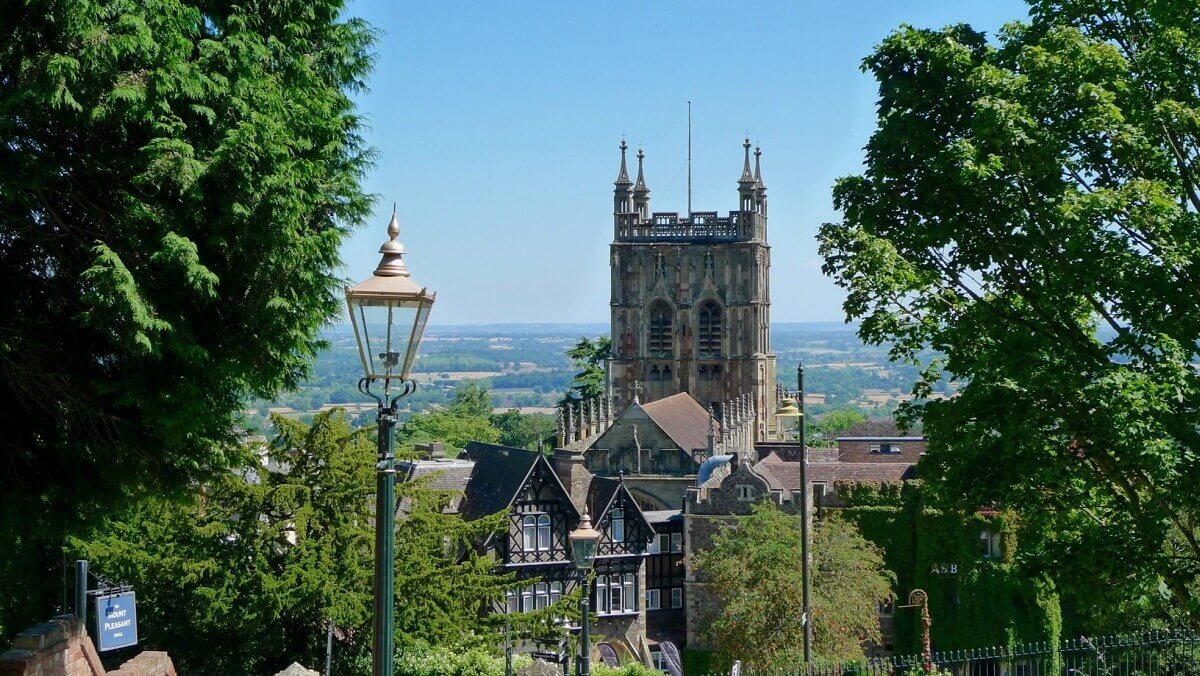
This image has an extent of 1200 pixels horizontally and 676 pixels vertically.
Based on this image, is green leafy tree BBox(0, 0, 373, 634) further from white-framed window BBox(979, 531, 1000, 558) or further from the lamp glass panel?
white-framed window BBox(979, 531, 1000, 558)

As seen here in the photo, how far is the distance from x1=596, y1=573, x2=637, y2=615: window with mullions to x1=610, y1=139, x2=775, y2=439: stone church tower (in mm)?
38382

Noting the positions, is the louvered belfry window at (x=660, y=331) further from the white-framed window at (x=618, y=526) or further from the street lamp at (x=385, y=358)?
the street lamp at (x=385, y=358)

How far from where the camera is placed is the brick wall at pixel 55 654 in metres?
12.7

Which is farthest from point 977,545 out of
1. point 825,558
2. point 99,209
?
point 99,209

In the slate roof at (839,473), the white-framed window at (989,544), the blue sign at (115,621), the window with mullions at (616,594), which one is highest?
the blue sign at (115,621)

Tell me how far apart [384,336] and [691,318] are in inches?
3040

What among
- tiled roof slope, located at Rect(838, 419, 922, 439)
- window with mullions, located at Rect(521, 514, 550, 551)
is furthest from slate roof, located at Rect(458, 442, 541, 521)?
tiled roof slope, located at Rect(838, 419, 922, 439)

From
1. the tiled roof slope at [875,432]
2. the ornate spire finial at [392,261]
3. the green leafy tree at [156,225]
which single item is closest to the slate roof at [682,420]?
the tiled roof slope at [875,432]

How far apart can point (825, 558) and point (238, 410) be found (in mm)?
26757

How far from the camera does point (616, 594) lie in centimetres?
4650

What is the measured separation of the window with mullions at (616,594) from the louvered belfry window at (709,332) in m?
40.1

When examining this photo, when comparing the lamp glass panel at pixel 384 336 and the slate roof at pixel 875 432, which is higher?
the lamp glass panel at pixel 384 336

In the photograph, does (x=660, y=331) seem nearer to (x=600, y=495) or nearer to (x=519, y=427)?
(x=600, y=495)

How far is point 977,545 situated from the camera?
45.3 m
